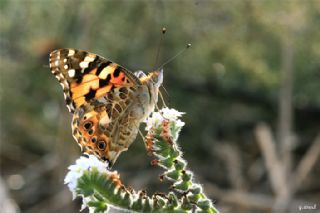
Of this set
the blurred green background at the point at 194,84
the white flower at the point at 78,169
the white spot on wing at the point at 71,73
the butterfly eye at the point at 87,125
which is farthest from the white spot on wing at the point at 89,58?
the blurred green background at the point at 194,84

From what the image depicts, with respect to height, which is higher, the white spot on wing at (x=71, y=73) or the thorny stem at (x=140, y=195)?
the white spot on wing at (x=71, y=73)

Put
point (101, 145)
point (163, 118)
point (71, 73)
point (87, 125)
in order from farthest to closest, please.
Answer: point (71, 73), point (87, 125), point (101, 145), point (163, 118)

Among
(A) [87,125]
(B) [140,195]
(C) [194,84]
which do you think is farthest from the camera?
(C) [194,84]

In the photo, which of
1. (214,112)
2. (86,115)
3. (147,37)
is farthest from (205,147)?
(86,115)

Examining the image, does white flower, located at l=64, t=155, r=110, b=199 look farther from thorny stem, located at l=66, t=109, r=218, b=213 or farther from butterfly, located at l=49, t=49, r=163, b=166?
butterfly, located at l=49, t=49, r=163, b=166

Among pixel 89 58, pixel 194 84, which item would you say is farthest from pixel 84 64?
pixel 194 84

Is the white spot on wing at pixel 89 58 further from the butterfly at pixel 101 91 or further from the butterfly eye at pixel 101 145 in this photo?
the butterfly eye at pixel 101 145

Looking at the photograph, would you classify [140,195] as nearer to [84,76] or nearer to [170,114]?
[170,114]

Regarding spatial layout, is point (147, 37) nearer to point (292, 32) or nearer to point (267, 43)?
point (267, 43)
